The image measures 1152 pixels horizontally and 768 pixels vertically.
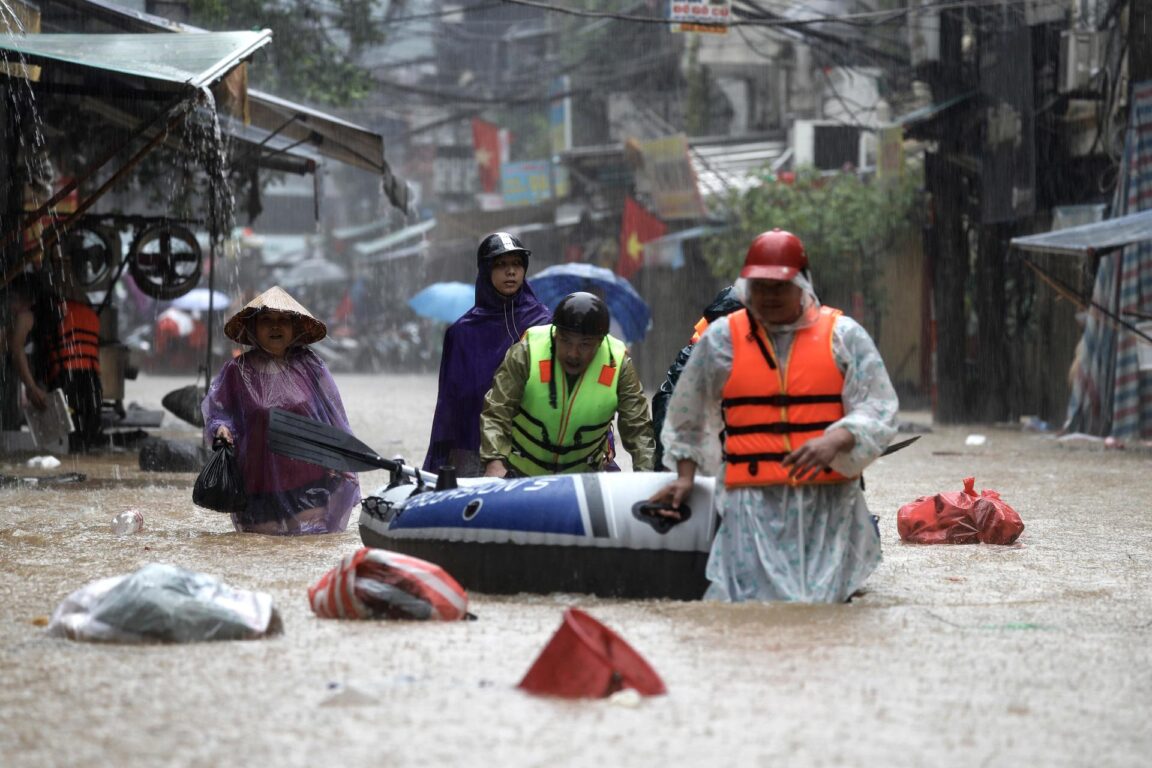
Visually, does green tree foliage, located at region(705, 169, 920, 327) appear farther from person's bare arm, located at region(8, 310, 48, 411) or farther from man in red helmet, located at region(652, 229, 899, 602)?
man in red helmet, located at region(652, 229, 899, 602)

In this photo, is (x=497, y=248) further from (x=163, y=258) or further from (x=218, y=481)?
(x=163, y=258)

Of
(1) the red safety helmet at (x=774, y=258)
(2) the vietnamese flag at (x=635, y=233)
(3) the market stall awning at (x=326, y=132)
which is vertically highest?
(3) the market stall awning at (x=326, y=132)

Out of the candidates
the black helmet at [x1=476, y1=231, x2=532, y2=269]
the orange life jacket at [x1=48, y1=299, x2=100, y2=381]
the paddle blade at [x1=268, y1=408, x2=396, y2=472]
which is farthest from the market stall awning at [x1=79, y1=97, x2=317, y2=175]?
the paddle blade at [x1=268, y1=408, x2=396, y2=472]

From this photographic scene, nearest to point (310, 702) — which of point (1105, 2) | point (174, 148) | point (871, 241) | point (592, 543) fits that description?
point (592, 543)

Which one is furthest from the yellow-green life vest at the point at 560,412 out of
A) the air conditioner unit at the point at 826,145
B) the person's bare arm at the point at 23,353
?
the air conditioner unit at the point at 826,145

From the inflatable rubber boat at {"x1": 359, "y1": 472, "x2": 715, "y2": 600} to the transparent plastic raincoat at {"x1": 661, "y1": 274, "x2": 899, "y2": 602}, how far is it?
0.58 feet

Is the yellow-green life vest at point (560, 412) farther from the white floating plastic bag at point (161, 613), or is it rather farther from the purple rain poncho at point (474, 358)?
the white floating plastic bag at point (161, 613)

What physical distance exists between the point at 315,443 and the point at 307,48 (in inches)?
662

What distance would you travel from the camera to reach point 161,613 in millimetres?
4961

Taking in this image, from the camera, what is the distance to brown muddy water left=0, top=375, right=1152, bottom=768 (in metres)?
3.67

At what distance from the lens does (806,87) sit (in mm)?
33500

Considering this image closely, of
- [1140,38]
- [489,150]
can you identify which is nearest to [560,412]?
[1140,38]

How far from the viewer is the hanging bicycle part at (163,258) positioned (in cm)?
1431

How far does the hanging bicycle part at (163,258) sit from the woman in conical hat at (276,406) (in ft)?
19.9
